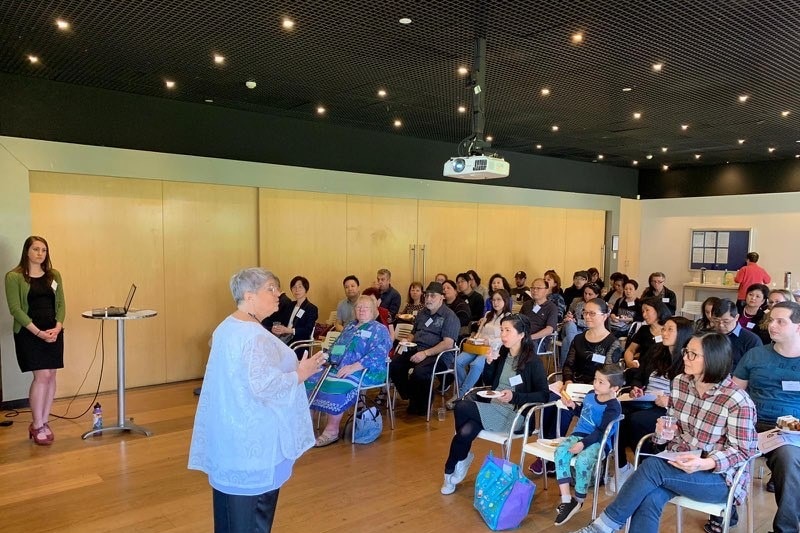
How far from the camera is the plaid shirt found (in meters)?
2.74

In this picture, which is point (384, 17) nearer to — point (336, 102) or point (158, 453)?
point (336, 102)

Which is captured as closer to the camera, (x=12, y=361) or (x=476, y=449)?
(x=476, y=449)

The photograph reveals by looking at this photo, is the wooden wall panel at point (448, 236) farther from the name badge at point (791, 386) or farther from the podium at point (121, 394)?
the name badge at point (791, 386)

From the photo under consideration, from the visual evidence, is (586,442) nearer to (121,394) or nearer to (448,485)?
(448,485)

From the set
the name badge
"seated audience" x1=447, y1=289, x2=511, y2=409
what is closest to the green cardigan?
"seated audience" x1=447, y1=289, x2=511, y2=409

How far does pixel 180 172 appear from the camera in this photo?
6.55 m

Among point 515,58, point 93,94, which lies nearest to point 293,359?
point 515,58

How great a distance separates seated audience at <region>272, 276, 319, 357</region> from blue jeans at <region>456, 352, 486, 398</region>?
1633 mm

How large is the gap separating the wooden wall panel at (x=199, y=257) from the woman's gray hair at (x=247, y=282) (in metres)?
4.67

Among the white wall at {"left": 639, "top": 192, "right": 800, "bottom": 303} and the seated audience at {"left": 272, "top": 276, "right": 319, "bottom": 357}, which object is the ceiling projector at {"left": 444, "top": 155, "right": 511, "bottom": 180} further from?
the white wall at {"left": 639, "top": 192, "right": 800, "bottom": 303}

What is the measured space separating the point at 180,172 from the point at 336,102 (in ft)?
6.43

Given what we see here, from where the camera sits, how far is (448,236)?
926 centimetres

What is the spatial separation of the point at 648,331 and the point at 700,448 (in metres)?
1.80

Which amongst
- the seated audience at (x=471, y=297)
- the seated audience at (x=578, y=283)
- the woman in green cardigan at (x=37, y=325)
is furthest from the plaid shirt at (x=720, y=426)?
the seated audience at (x=578, y=283)
